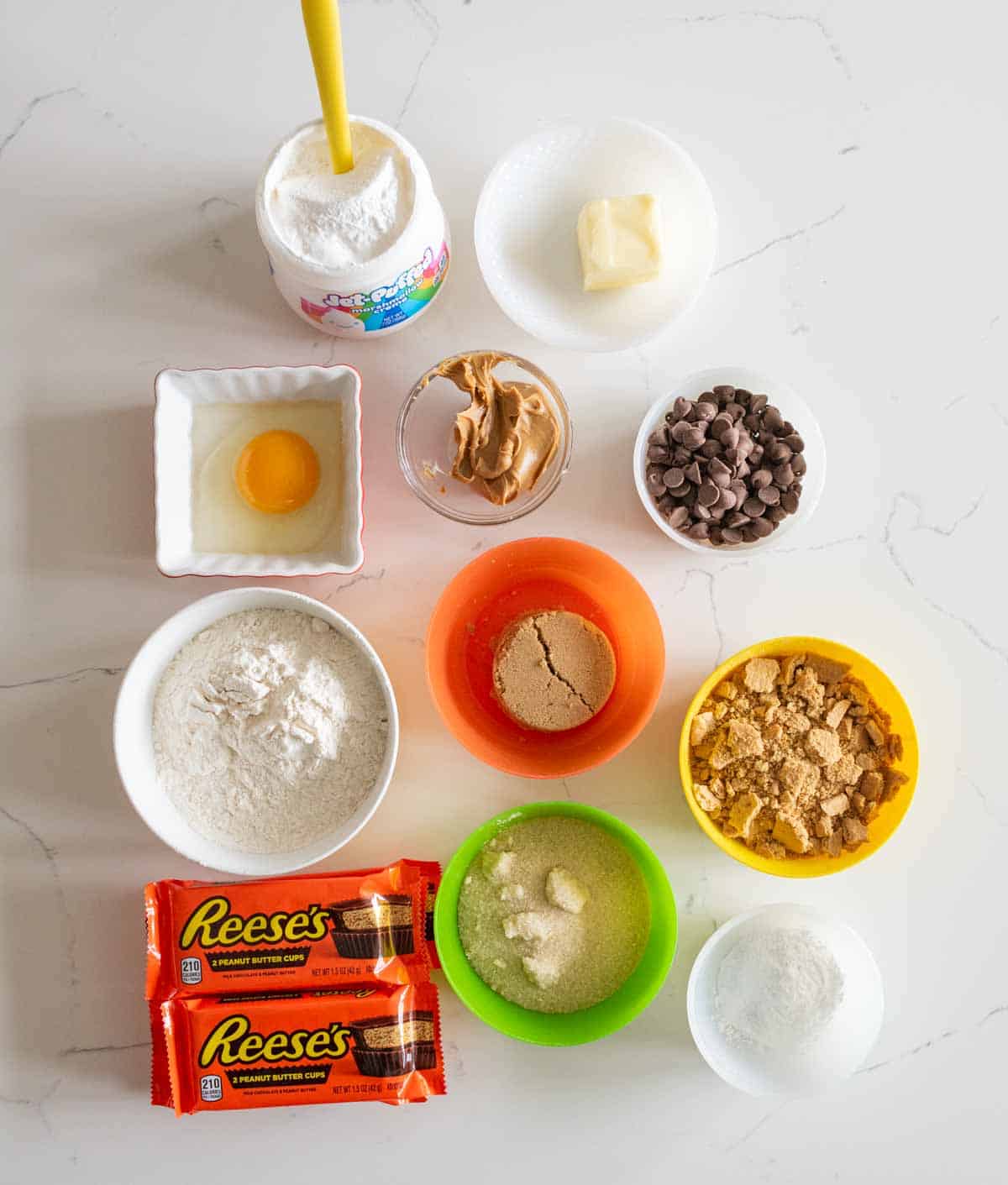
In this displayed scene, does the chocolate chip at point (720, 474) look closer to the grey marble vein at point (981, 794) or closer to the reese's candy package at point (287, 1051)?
the grey marble vein at point (981, 794)

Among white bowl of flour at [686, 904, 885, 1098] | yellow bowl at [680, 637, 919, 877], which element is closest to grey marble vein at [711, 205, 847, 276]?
yellow bowl at [680, 637, 919, 877]

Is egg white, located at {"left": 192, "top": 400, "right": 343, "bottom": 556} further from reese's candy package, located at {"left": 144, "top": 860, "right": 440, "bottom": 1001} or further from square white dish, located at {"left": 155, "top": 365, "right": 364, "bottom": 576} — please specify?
reese's candy package, located at {"left": 144, "top": 860, "right": 440, "bottom": 1001}

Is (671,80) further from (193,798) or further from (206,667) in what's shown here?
(193,798)

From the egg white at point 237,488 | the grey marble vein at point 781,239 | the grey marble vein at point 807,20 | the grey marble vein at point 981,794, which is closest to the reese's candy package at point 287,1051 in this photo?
the egg white at point 237,488

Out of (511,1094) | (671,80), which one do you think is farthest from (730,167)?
(511,1094)

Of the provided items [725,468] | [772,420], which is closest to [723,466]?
[725,468]

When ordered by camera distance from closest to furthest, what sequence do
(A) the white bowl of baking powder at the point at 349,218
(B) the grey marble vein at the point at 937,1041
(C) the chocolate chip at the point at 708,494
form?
(A) the white bowl of baking powder at the point at 349,218, (C) the chocolate chip at the point at 708,494, (B) the grey marble vein at the point at 937,1041
